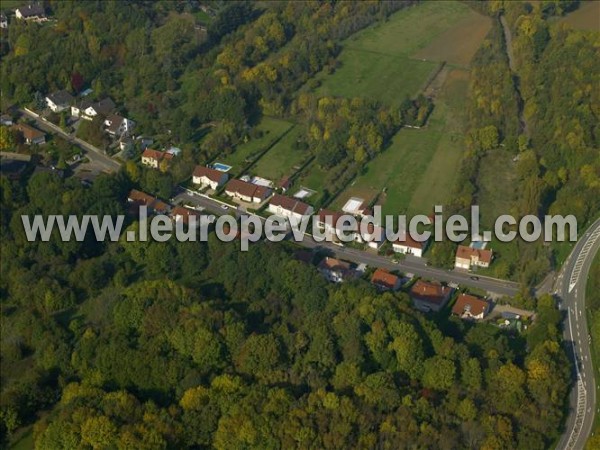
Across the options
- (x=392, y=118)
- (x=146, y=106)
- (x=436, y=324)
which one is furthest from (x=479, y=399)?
(x=146, y=106)

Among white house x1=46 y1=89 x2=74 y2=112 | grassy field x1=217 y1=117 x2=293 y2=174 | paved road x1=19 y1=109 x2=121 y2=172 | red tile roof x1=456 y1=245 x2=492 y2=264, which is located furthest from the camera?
white house x1=46 y1=89 x2=74 y2=112

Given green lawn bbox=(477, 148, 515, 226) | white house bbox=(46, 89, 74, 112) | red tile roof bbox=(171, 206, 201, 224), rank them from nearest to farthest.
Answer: red tile roof bbox=(171, 206, 201, 224)
green lawn bbox=(477, 148, 515, 226)
white house bbox=(46, 89, 74, 112)

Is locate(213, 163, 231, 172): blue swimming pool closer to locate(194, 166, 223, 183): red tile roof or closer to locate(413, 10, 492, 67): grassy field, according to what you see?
locate(194, 166, 223, 183): red tile roof

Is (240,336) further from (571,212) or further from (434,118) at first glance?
(434,118)

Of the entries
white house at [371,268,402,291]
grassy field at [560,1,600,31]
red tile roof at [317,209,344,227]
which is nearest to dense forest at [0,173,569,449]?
white house at [371,268,402,291]

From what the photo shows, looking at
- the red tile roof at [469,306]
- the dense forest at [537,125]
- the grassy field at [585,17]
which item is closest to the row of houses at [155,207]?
the dense forest at [537,125]

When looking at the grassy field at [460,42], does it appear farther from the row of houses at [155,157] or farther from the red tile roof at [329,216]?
the row of houses at [155,157]
